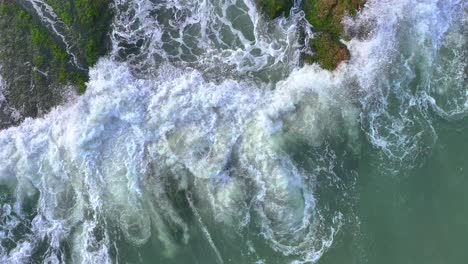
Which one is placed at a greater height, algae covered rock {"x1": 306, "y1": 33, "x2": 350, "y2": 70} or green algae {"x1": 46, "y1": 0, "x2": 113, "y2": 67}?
algae covered rock {"x1": 306, "y1": 33, "x2": 350, "y2": 70}

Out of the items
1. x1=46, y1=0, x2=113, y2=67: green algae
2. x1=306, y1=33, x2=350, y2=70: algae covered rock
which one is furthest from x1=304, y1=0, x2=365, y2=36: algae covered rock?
x1=46, y1=0, x2=113, y2=67: green algae

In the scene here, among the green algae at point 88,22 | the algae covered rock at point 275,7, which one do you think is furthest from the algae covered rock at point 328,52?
the green algae at point 88,22

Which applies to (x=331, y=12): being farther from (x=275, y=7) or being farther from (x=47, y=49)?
(x=47, y=49)

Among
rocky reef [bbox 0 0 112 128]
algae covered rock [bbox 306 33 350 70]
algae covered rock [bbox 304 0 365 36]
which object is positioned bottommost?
rocky reef [bbox 0 0 112 128]

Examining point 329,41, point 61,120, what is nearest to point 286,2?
point 329,41

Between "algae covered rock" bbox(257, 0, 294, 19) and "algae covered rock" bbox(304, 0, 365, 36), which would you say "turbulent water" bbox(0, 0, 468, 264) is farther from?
"algae covered rock" bbox(257, 0, 294, 19)

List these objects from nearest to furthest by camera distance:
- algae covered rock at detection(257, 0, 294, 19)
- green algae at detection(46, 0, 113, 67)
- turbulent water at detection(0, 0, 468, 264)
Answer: turbulent water at detection(0, 0, 468, 264) → algae covered rock at detection(257, 0, 294, 19) → green algae at detection(46, 0, 113, 67)

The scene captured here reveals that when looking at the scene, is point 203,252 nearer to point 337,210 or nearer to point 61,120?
point 337,210

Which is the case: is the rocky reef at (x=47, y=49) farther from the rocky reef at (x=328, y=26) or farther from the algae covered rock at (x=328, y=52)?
the algae covered rock at (x=328, y=52)
